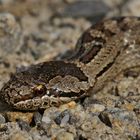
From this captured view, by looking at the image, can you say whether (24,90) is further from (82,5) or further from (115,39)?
(82,5)

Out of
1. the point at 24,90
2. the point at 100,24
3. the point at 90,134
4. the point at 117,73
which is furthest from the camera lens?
the point at 100,24

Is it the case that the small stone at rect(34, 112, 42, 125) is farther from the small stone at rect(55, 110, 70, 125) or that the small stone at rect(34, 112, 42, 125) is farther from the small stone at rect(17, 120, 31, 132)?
the small stone at rect(55, 110, 70, 125)

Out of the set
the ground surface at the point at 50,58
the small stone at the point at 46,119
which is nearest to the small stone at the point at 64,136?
the ground surface at the point at 50,58

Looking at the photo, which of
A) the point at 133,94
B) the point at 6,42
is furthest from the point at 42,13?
the point at 133,94

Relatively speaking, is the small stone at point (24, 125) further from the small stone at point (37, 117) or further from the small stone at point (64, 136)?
the small stone at point (64, 136)

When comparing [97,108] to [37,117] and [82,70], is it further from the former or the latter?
[37,117]

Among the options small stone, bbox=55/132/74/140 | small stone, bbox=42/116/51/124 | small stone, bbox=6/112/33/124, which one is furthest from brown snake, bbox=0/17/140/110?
small stone, bbox=55/132/74/140

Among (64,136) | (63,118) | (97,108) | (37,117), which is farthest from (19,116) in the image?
(97,108)
